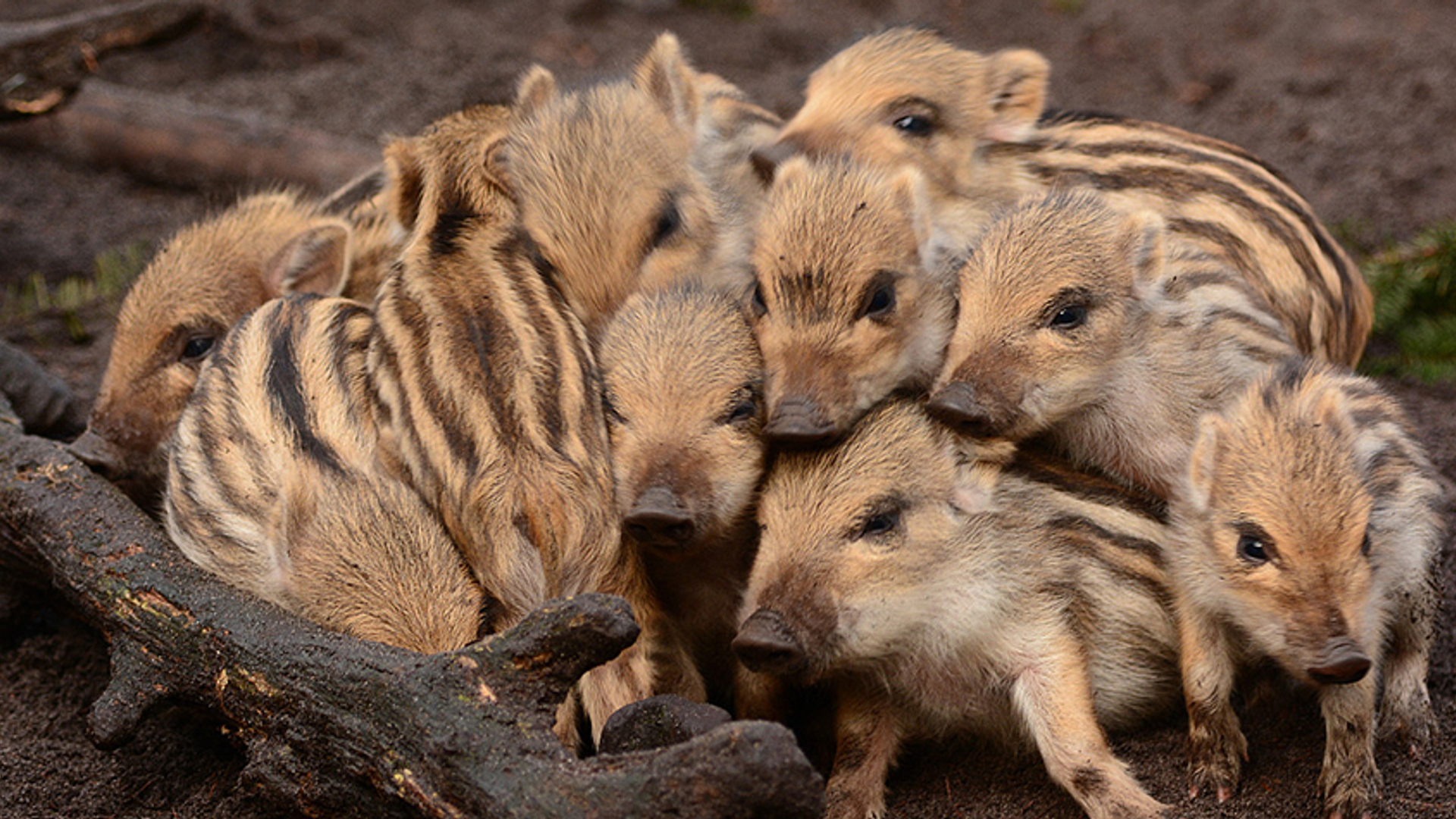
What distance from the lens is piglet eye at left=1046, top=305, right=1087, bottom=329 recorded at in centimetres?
279

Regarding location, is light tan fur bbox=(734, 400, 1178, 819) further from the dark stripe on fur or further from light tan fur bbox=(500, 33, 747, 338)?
light tan fur bbox=(500, 33, 747, 338)

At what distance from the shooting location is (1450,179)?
16.9 feet

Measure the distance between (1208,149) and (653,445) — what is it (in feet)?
6.30

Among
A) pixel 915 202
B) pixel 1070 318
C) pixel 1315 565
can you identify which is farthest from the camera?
pixel 915 202

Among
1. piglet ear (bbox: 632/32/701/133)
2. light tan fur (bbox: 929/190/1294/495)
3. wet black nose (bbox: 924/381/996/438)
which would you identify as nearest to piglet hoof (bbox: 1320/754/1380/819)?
light tan fur (bbox: 929/190/1294/495)

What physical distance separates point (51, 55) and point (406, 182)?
6.11 ft

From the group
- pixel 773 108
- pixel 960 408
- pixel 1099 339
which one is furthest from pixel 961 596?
pixel 773 108

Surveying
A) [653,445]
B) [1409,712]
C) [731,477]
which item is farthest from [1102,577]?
[653,445]

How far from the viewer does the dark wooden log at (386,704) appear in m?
1.93

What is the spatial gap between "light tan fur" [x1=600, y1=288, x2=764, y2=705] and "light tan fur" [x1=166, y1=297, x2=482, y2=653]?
0.40m

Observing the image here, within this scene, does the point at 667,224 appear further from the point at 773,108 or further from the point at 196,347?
the point at 773,108

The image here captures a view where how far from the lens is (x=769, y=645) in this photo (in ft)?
7.86

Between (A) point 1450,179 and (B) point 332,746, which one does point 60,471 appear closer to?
(B) point 332,746

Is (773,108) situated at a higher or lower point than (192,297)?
lower
